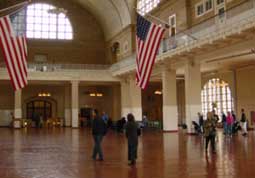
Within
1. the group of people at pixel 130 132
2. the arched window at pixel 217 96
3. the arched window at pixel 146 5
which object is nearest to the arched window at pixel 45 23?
the arched window at pixel 146 5

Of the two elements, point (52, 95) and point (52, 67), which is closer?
point (52, 67)

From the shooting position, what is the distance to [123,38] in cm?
3706

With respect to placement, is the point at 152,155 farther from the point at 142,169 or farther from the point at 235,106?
the point at 235,106

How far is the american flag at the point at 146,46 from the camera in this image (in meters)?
13.6

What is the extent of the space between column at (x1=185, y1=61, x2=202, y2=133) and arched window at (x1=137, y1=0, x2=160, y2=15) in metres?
8.96

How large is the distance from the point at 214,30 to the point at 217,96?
1459 centimetres

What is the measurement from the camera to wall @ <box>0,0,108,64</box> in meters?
41.7

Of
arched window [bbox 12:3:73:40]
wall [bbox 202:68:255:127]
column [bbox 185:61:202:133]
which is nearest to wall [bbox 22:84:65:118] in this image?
arched window [bbox 12:3:73:40]

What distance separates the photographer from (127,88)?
36.1 m

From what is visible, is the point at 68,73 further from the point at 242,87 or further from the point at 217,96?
the point at 242,87

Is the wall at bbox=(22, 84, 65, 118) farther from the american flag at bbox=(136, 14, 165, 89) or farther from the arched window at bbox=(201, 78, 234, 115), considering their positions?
the american flag at bbox=(136, 14, 165, 89)

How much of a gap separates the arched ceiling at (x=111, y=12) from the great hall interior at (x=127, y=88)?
14 centimetres

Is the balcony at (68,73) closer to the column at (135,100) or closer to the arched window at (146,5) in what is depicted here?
the column at (135,100)

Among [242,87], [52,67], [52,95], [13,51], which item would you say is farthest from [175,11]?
[52,95]
